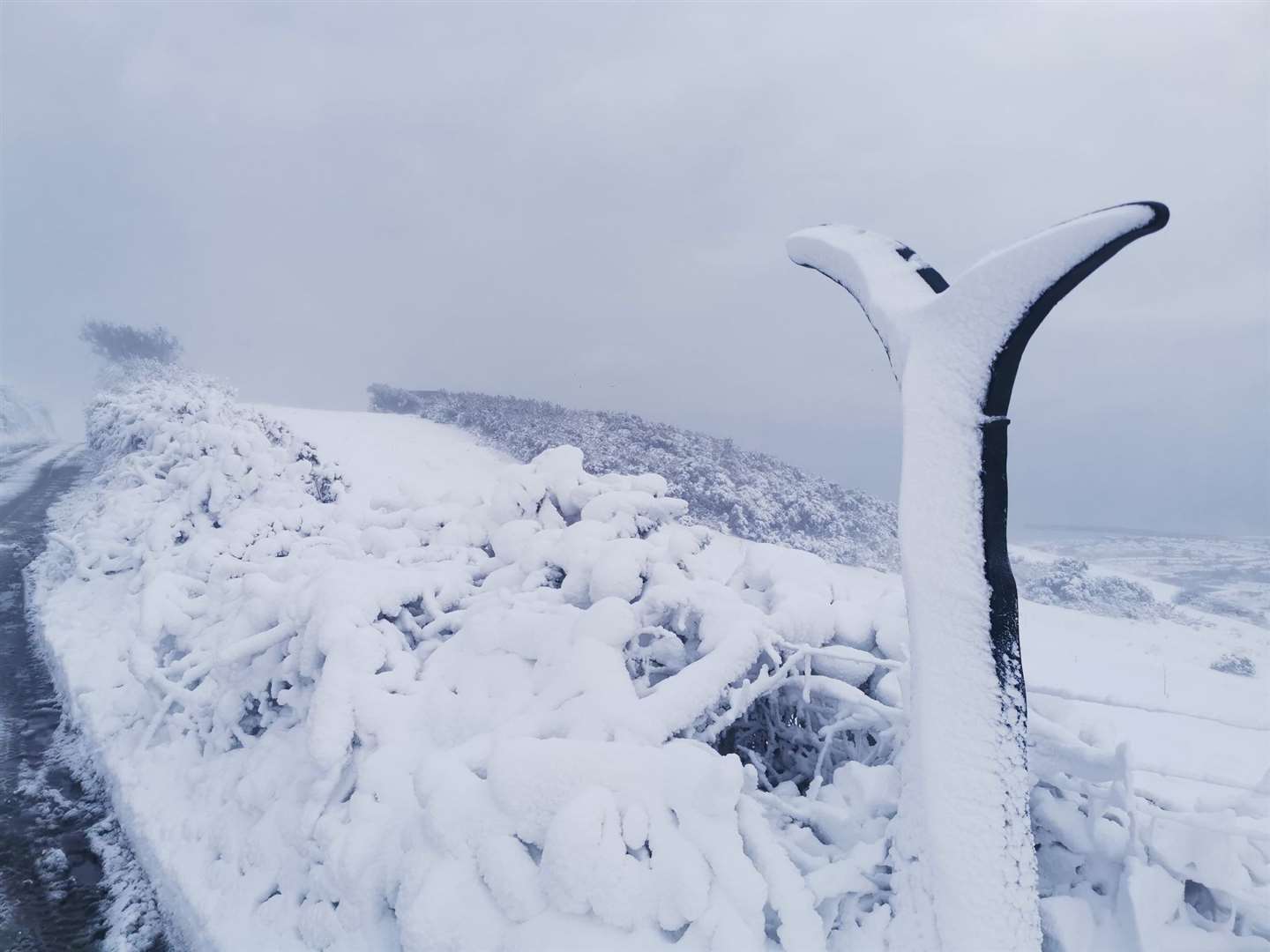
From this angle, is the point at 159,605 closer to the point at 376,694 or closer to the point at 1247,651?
the point at 376,694

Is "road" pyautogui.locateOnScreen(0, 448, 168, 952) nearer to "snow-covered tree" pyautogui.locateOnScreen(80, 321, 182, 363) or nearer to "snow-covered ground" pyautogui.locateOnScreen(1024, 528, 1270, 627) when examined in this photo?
"snow-covered ground" pyautogui.locateOnScreen(1024, 528, 1270, 627)

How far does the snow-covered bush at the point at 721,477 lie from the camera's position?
50.9 feet

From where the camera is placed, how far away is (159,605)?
521 cm

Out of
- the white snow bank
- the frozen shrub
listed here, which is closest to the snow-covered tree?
the white snow bank

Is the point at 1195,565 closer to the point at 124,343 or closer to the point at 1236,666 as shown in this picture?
the point at 1236,666

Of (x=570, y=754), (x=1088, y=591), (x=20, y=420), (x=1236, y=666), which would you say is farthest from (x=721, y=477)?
(x=20, y=420)

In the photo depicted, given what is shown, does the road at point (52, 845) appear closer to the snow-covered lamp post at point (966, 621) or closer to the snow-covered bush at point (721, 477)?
the snow-covered lamp post at point (966, 621)

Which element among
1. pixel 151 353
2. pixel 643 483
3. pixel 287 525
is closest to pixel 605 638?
pixel 643 483

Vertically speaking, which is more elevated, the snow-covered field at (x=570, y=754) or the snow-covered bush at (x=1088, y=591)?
the snow-covered field at (x=570, y=754)

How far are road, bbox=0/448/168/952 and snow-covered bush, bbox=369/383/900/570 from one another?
11005 millimetres

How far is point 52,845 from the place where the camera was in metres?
3.70

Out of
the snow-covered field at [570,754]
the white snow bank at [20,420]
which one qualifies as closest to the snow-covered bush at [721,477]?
the snow-covered field at [570,754]

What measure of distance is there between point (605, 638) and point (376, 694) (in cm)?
137

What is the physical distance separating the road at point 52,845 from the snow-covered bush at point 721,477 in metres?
11.0
